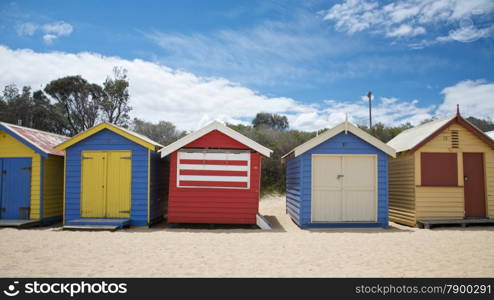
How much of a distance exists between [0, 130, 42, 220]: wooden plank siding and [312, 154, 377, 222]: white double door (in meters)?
8.85

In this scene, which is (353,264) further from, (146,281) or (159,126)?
(159,126)

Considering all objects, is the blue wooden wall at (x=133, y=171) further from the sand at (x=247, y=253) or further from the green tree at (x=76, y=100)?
the green tree at (x=76, y=100)

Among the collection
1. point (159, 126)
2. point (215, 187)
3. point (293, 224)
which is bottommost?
Answer: point (293, 224)

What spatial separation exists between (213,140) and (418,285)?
6901 mm

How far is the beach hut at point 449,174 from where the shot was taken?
1052 centimetres

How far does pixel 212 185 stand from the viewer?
9922 millimetres

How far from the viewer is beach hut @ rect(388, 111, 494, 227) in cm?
1052

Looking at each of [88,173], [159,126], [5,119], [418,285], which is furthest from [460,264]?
[5,119]

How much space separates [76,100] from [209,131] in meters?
25.9

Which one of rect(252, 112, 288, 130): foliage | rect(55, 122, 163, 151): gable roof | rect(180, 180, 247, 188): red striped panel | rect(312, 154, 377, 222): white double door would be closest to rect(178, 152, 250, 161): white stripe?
rect(180, 180, 247, 188): red striped panel

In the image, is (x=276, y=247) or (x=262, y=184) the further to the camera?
(x=262, y=184)

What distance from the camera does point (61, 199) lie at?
11703mm

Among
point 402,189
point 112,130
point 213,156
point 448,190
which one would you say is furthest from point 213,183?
point 448,190

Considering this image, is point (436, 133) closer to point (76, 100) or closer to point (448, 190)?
point (448, 190)
